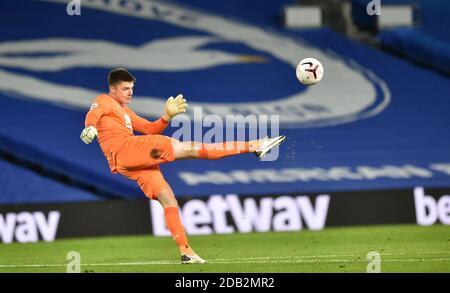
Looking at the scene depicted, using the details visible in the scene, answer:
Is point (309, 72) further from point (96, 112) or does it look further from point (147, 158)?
point (96, 112)

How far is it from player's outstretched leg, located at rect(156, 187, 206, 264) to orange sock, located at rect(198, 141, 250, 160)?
56 centimetres

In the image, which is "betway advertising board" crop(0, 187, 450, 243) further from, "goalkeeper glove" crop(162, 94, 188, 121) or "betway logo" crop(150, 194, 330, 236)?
"goalkeeper glove" crop(162, 94, 188, 121)

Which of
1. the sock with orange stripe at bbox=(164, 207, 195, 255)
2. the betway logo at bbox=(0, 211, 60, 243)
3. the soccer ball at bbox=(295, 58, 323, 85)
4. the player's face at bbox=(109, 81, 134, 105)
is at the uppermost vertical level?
the betway logo at bbox=(0, 211, 60, 243)

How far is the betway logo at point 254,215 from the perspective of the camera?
50.5 feet

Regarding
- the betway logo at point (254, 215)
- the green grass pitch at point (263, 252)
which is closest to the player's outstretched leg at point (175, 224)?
the green grass pitch at point (263, 252)

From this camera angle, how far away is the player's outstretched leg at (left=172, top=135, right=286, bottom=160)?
9828mm

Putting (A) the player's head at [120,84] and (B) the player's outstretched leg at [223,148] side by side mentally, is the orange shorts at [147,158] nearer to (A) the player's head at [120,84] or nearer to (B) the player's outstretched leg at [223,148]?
(B) the player's outstretched leg at [223,148]

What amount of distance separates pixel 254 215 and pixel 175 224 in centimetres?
569

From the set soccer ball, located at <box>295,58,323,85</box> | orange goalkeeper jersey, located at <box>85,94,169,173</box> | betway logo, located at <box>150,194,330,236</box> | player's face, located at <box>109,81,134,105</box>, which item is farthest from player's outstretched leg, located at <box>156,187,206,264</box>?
betway logo, located at <box>150,194,330,236</box>

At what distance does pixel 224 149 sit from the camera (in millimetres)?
9977

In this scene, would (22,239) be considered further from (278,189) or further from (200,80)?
(200,80)

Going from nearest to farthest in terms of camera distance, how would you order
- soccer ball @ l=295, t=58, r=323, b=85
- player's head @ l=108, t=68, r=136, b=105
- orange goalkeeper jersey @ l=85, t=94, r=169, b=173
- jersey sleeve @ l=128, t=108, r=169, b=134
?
orange goalkeeper jersey @ l=85, t=94, r=169, b=173 → player's head @ l=108, t=68, r=136, b=105 → jersey sleeve @ l=128, t=108, r=169, b=134 → soccer ball @ l=295, t=58, r=323, b=85

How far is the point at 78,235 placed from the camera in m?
15.3
